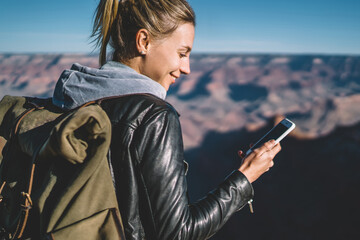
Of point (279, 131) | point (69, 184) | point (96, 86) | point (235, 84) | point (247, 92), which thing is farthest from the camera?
point (235, 84)

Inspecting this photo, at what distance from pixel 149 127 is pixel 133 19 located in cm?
39

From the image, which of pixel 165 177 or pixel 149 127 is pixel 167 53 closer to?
pixel 149 127

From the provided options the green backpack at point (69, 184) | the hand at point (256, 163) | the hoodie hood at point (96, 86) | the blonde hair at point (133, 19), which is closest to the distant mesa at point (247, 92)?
the hand at point (256, 163)

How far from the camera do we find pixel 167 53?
2.84 feet

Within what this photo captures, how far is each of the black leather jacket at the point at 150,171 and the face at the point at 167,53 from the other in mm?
192

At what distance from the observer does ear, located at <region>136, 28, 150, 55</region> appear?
2.72 ft

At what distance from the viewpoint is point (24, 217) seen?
Result: 0.60 m

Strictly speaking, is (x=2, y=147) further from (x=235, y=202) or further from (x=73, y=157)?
(x=235, y=202)

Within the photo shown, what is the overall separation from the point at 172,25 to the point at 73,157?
517 mm

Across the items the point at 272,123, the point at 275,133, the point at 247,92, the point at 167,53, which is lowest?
the point at 247,92

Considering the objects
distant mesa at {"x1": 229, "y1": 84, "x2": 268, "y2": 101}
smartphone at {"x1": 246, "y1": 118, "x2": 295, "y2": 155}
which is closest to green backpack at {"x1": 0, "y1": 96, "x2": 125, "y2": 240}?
smartphone at {"x1": 246, "y1": 118, "x2": 295, "y2": 155}

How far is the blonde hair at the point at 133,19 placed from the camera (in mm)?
828

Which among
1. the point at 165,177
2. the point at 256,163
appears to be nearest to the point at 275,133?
the point at 256,163

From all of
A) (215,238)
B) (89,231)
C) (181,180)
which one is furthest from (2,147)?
(215,238)
